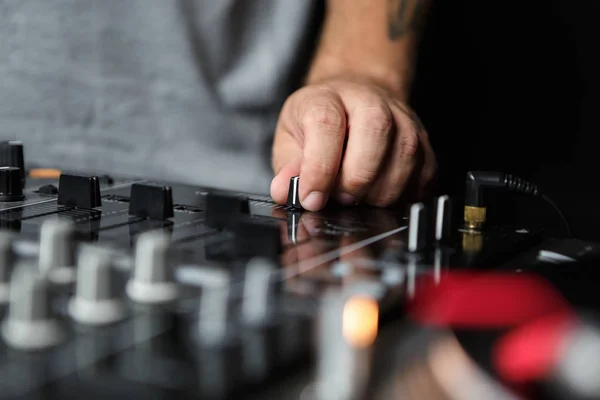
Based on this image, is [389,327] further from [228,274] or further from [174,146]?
[174,146]

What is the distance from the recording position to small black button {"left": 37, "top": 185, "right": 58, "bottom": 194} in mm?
923

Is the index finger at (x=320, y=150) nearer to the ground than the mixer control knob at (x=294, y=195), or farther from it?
farther from it

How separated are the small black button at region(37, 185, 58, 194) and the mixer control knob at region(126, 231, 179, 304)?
47cm

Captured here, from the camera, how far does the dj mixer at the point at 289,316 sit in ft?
1.25

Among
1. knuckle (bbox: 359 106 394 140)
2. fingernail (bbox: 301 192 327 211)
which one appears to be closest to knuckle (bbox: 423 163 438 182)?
knuckle (bbox: 359 106 394 140)

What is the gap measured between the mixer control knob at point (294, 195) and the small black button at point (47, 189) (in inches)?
11.5

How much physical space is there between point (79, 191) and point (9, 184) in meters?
0.10

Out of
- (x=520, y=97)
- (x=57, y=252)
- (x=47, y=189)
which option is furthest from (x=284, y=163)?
(x=520, y=97)

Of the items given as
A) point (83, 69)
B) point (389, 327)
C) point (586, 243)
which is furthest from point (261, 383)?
point (83, 69)

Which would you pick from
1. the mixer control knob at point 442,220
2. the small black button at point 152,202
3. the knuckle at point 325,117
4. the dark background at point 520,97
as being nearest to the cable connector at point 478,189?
the mixer control knob at point 442,220

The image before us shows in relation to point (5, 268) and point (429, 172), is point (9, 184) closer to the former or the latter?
point (5, 268)

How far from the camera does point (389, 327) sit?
474 millimetres

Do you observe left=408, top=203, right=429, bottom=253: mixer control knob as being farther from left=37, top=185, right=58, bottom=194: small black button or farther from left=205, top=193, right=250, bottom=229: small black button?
left=37, top=185, right=58, bottom=194: small black button

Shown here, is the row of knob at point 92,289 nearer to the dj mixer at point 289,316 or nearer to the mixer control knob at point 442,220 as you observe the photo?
the dj mixer at point 289,316
